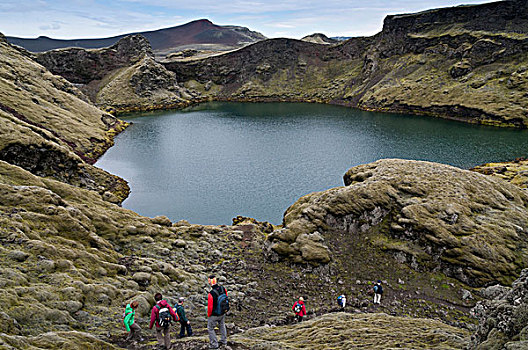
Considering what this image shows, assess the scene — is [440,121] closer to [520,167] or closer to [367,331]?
[520,167]

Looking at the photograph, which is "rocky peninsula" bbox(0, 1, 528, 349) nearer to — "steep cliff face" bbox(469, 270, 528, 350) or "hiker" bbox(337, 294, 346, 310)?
"steep cliff face" bbox(469, 270, 528, 350)

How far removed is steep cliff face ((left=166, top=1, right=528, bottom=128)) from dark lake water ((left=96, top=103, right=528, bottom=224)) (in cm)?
1232

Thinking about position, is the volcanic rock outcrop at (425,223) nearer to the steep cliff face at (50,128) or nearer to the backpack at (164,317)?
the backpack at (164,317)

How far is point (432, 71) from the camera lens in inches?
5669

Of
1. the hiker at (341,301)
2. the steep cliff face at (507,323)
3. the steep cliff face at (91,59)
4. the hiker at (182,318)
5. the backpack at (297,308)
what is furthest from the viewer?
the steep cliff face at (91,59)

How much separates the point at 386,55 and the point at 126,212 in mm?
172605

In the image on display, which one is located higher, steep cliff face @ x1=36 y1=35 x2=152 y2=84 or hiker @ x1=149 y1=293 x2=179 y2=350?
steep cliff face @ x1=36 y1=35 x2=152 y2=84

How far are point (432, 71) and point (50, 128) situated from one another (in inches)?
5819

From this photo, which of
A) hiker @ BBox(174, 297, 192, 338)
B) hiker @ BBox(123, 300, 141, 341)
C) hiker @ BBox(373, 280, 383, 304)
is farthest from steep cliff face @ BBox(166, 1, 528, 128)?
hiker @ BBox(123, 300, 141, 341)

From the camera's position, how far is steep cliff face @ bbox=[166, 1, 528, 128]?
389 feet

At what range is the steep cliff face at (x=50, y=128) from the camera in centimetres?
3862

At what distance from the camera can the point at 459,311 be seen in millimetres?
25672

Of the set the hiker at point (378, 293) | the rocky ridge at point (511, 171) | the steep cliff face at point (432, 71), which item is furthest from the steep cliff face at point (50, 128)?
the steep cliff face at point (432, 71)

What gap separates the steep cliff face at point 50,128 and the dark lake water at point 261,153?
5195 millimetres
